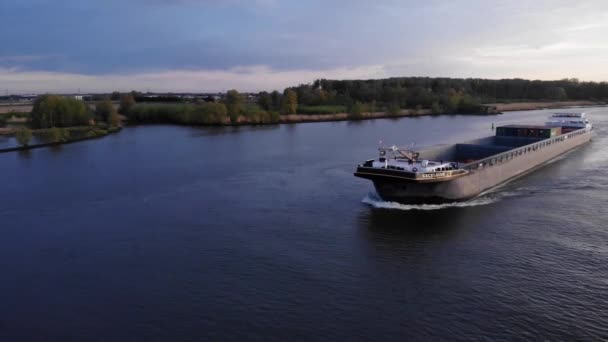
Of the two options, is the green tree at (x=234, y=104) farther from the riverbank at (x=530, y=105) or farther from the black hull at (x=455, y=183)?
the riverbank at (x=530, y=105)

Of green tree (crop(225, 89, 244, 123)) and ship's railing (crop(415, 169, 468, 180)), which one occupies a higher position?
green tree (crop(225, 89, 244, 123))

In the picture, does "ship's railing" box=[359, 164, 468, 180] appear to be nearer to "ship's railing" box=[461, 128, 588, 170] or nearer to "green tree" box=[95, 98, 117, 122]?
"ship's railing" box=[461, 128, 588, 170]

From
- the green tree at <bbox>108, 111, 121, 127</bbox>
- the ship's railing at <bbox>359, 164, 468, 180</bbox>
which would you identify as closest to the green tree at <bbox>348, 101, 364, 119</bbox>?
the green tree at <bbox>108, 111, 121, 127</bbox>

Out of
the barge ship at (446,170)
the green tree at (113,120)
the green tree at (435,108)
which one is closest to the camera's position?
the barge ship at (446,170)

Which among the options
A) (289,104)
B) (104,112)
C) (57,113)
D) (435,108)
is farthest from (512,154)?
(435,108)

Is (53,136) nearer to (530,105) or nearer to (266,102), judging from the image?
(266,102)

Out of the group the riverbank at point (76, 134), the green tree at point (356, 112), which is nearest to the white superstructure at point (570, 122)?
the green tree at point (356, 112)

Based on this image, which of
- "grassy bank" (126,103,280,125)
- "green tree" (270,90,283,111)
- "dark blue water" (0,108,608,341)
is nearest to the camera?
"dark blue water" (0,108,608,341)
